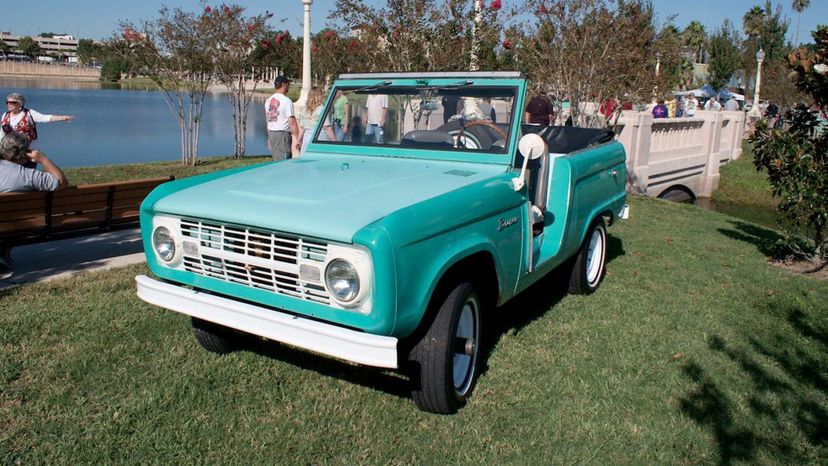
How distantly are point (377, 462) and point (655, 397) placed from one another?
1.91m

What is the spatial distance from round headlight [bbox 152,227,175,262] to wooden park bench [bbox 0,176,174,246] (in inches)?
97.1

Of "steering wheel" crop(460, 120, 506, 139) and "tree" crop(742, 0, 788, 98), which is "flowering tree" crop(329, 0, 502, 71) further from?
"tree" crop(742, 0, 788, 98)

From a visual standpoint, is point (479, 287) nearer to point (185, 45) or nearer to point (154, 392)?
point (154, 392)

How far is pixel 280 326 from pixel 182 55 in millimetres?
13438

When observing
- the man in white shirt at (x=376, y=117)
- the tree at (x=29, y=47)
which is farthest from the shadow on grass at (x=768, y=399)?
the tree at (x=29, y=47)

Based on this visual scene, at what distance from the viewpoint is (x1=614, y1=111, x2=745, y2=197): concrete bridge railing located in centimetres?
1509

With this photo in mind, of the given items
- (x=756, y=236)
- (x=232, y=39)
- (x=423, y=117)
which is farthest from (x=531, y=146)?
(x=232, y=39)

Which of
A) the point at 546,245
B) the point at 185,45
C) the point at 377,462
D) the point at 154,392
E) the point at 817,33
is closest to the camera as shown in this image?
the point at 377,462

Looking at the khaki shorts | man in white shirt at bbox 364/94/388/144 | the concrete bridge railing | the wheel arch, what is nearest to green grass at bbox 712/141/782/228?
the concrete bridge railing

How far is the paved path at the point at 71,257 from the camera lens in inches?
250

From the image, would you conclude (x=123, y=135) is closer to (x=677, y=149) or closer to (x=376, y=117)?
(x=677, y=149)

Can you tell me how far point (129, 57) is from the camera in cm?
1602

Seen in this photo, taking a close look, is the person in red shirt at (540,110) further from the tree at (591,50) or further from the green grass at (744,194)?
the green grass at (744,194)

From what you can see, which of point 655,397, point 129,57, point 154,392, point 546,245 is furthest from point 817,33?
point 129,57
